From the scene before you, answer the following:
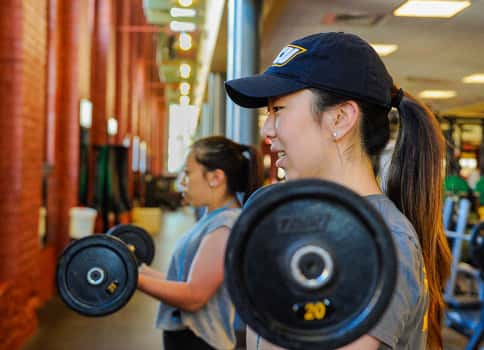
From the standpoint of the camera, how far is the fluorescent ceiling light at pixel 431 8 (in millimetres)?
4660

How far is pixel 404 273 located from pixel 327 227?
23 cm

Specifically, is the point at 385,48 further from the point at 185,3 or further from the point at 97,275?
the point at 97,275

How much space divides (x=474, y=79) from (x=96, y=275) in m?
7.90

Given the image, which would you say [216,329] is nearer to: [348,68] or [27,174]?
[348,68]

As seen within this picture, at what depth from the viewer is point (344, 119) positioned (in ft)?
3.71

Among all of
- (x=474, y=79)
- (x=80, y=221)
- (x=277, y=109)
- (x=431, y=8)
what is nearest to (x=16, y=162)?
(x=80, y=221)

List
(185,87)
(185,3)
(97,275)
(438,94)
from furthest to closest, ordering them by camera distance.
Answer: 1. (185,87)
2. (438,94)
3. (185,3)
4. (97,275)

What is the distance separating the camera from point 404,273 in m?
1.03

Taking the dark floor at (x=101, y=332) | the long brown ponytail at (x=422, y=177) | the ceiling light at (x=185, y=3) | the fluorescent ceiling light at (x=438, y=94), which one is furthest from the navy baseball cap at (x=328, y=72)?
the fluorescent ceiling light at (x=438, y=94)

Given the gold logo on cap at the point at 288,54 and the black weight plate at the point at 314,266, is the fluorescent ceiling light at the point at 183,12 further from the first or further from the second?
the black weight plate at the point at 314,266

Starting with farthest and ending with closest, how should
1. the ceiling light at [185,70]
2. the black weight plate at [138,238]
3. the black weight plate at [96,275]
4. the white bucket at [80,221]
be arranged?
the ceiling light at [185,70] < the white bucket at [80,221] < the black weight plate at [138,238] < the black weight plate at [96,275]

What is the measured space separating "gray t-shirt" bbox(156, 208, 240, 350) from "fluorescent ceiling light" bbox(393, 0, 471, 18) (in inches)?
125

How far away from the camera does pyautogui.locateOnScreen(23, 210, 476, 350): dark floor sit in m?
4.94

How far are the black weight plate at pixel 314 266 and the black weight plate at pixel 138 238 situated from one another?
4.89 ft
